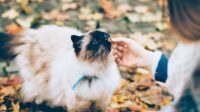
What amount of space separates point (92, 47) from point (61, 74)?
8.1 inches

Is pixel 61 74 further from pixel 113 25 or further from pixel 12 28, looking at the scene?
pixel 113 25

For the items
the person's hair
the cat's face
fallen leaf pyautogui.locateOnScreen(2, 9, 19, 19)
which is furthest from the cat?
fallen leaf pyautogui.locateOnScreen(2, 9, 19, 19)

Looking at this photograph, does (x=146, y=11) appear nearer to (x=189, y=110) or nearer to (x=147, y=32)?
(x=147, y=32)

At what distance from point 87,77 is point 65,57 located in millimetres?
151

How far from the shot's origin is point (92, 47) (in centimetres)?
246

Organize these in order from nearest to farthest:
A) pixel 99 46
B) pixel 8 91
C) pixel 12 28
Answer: pixel 99 46 < pixel 8 91 < pixel 12 28

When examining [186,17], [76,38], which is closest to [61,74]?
[76,38]

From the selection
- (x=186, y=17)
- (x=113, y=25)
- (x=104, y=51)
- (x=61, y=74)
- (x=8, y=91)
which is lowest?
(x=8, y=91)

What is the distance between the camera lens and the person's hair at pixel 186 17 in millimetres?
2262

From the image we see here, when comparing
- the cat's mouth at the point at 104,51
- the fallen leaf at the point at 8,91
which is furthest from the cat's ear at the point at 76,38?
the fallen leaf at the point at 8,91

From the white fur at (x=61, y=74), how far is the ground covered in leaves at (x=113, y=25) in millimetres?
92

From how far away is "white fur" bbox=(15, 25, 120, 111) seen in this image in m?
2.48

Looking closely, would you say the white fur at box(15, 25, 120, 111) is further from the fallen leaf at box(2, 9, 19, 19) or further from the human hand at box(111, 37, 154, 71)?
the fallen leaf at box(2, 9, 19, 19)

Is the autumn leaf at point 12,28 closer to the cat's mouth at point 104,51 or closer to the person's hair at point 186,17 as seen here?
the cat's mouth at point 104,51
